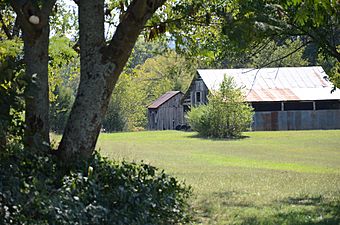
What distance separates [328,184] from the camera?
16.4m

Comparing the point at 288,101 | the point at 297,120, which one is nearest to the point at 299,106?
the point at 297,120

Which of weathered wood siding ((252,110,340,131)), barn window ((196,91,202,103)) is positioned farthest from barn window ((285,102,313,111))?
barn window ((196,91,202,103))

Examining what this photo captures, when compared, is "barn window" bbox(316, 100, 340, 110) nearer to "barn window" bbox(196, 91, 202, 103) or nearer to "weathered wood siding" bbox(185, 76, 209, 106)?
"weathered wood siding" bbox(185, 76, 209, 106)

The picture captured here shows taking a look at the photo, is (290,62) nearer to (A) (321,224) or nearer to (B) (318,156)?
(B) (318,156)

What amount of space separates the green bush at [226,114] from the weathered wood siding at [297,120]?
622 cm

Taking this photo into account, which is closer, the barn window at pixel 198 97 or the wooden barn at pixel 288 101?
the wooden barn at pixel 288 101

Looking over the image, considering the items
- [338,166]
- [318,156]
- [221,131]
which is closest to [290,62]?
[221,131]

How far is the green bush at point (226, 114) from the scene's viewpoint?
4875 centimetres

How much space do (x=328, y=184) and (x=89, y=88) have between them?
1033 centimetres

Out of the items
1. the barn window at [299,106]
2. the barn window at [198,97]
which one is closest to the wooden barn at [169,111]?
the barn window at [198,97]

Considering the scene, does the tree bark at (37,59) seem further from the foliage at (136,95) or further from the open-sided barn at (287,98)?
the foliage at (136,95)

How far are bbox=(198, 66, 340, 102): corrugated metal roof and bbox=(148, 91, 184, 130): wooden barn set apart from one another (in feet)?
40.4

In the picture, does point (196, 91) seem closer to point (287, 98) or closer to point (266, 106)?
point (266, 106)

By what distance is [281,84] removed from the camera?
5891 cm
